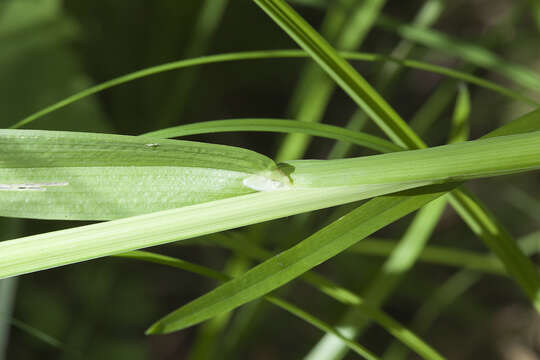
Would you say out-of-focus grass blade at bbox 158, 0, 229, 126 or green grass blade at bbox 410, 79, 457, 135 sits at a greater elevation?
out-of-focus grass blade at bbox 158, 0, 229, 126

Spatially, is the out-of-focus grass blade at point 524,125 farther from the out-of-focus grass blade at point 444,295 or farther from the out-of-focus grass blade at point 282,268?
the out-of-focus grass blade at point 444,295

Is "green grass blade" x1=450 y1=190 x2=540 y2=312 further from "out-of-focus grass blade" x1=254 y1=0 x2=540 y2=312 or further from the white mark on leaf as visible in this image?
the white mark on leaf

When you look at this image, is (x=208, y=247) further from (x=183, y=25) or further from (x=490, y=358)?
(x=490, y=358)

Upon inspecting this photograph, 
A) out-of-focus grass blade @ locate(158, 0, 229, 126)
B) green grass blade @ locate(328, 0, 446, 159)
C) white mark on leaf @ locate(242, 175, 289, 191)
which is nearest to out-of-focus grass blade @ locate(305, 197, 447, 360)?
green grass blade @ locate(328, 0, 446, 159)

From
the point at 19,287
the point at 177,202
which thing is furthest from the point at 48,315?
the point at 177,202

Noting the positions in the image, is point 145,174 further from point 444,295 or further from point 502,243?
point 444,295

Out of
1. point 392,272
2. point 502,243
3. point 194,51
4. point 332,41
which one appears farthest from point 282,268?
point 194,51

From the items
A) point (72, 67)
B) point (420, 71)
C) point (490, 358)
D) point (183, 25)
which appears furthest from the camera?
point (420, 71)
